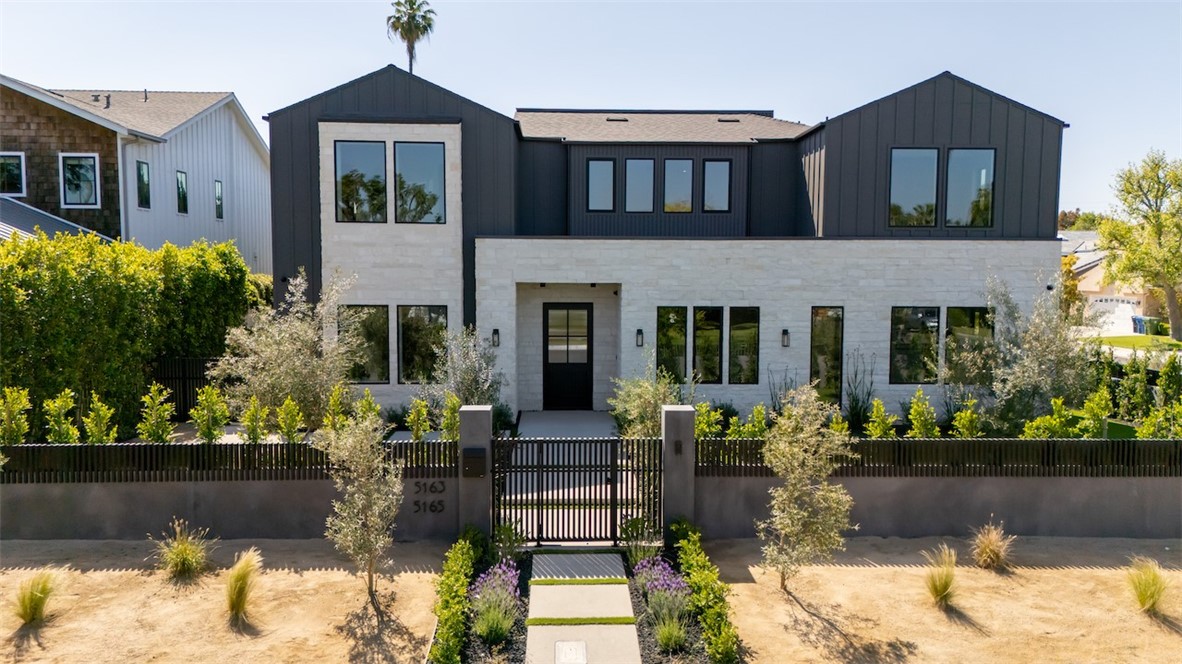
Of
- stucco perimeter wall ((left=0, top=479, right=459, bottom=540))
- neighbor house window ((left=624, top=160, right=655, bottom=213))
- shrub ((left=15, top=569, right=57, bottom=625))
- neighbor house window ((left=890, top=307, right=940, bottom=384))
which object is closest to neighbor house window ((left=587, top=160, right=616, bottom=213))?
neighbor house window ((left=624, top=160, right=655, bottom=213))

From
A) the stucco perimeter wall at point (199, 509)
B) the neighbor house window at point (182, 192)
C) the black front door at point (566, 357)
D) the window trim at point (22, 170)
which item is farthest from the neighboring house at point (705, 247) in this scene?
the window trim at point (22, 170)

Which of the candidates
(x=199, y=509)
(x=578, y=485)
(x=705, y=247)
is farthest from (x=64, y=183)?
(x=578, y=485)

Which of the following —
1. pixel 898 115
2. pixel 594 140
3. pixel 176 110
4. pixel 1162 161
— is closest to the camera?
pixel 898 115

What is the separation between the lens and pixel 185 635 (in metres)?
7.45

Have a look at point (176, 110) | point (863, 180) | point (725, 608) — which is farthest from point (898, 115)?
point (176, 110)

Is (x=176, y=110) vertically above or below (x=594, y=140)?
above

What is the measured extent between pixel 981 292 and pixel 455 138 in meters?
11.4

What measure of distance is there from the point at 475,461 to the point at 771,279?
8601 mm

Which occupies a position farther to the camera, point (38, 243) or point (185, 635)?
point (38, 243)

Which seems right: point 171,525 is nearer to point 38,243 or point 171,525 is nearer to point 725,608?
point 38,243

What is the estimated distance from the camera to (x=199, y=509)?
10000 mm

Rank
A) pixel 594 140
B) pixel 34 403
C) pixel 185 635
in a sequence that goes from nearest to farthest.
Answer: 1. pixel 185 635
2. pixel 34 403
3. pixel 594 140

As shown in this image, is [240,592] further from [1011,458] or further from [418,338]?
[1011,458]

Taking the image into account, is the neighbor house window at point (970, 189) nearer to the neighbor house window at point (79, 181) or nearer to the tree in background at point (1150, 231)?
the neighbor house window at point (79, 181)
